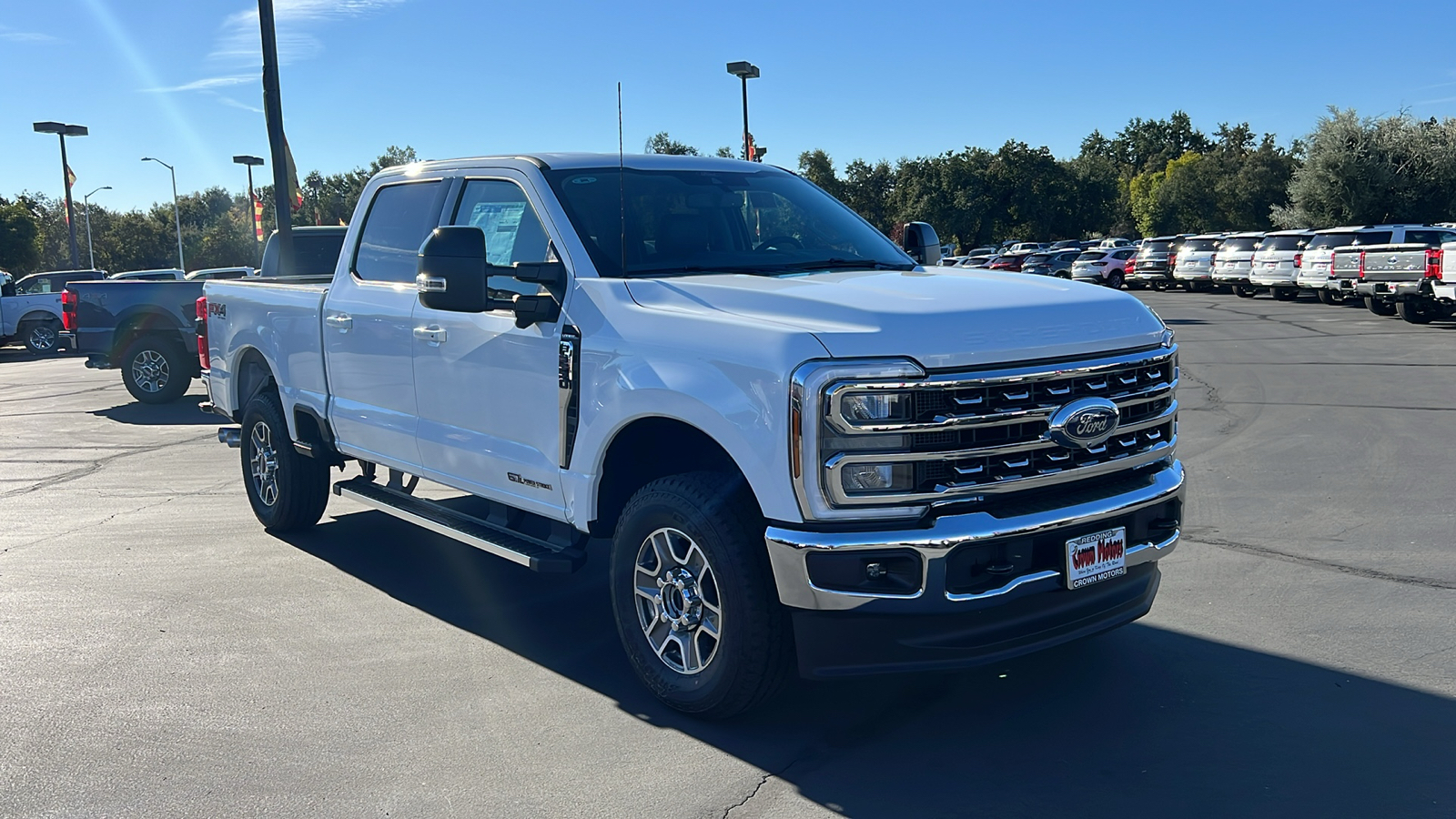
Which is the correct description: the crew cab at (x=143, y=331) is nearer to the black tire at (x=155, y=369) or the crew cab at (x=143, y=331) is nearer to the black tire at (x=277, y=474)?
the black tire at (x=155, y=369)

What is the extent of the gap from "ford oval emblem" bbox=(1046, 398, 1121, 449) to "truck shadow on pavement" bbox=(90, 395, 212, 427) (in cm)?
1128

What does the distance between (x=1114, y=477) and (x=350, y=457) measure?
4166 mm

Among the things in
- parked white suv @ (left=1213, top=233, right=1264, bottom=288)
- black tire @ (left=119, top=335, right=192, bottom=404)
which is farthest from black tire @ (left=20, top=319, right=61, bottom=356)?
parked white suv @ (left=1213, top=233, right=1264, bottom=288)

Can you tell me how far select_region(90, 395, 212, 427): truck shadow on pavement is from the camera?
13461 millimetres

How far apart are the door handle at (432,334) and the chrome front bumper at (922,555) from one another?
222 cm

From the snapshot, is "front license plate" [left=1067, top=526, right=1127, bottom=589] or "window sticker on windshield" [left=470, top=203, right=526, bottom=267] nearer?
"front license plate" [left=1067, top=526, right=1127, bottom=589]

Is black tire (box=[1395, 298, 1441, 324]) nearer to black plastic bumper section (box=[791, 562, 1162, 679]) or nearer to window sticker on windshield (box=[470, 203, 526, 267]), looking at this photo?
window sticker on windshield (box=[470, 203, 526, 267])

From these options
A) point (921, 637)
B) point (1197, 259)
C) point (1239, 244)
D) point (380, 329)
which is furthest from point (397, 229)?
point (1197, 259)

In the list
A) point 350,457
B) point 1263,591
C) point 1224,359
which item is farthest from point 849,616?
point 1224,359

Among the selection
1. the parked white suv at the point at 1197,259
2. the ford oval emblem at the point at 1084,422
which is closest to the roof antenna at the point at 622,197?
the ford oval emblem at the point at 1084,422

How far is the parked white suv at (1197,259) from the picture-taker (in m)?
34.8

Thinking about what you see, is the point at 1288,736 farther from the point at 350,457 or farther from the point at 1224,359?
the point at 1224,359

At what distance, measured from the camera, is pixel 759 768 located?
3973 millimetres

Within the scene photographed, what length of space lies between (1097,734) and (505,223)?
3.26 m
